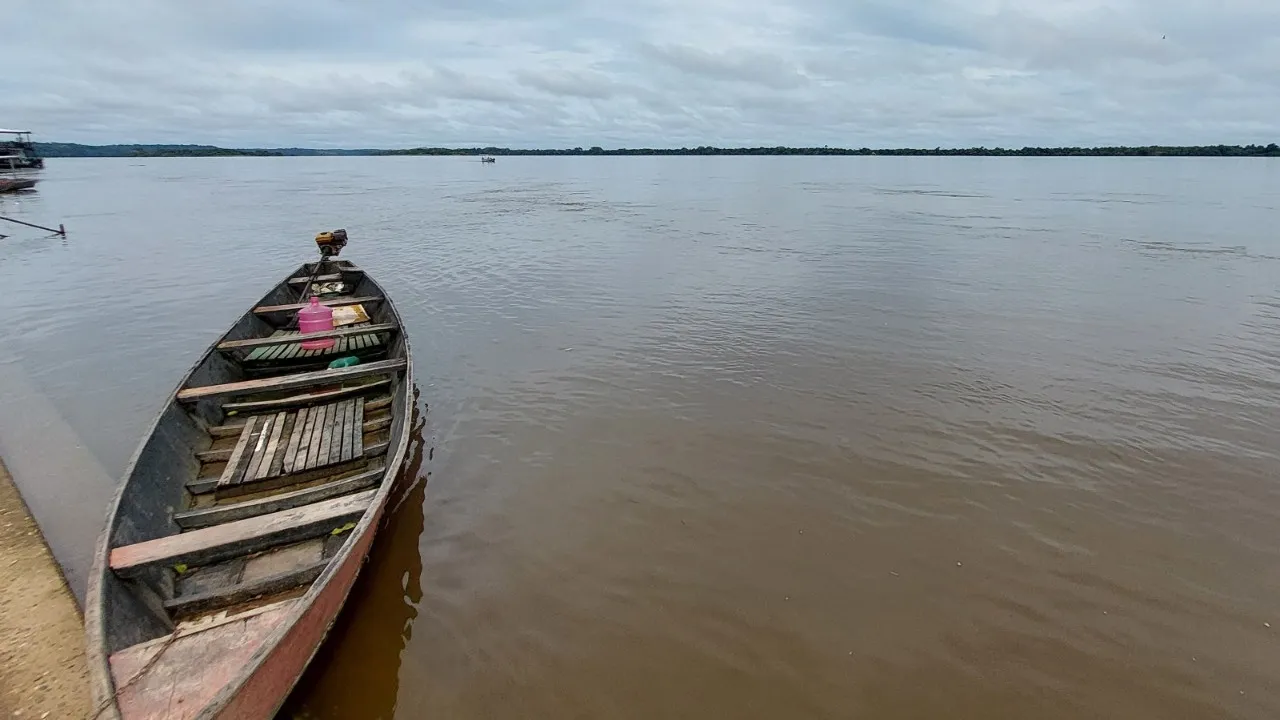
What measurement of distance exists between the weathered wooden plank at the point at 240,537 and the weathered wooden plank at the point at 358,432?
152 centimetres

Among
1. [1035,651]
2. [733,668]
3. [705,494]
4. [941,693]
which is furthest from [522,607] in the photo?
[1035,651]

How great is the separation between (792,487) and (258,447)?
261 inches

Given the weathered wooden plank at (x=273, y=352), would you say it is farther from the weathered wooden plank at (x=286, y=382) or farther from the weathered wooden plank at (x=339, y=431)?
the weathered wooden plank at (x=339, y=431)

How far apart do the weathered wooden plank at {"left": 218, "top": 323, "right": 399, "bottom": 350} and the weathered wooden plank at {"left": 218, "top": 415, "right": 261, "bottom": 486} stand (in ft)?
6.96

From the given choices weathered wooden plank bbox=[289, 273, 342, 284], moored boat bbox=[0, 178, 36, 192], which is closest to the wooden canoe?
weathered wooden plank bbox=[289, 273, 342, 284]

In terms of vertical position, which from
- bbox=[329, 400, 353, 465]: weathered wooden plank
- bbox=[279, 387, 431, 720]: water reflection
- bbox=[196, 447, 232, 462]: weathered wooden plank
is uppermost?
bbox=[329, 400, 353, 465]: weathered wooden plank

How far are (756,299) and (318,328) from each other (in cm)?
1058

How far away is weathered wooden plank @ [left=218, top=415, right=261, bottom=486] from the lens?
6773mm

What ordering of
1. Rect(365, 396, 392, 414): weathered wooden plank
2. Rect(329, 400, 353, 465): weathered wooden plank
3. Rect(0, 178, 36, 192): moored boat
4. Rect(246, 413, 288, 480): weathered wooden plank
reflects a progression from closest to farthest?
Rect(246, 413, 288, 480): weathered wooden plank, Rect(329, 400, 353, 465): weathered wooden plank, Rect(365, 396, 392, 414): weathered wooden plank, Rect(0, 178, 36, 192): moored boat

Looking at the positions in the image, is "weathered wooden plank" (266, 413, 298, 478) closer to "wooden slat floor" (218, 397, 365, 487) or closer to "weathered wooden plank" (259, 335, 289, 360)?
"wooden slat floor" (218, 397, 365, 487)

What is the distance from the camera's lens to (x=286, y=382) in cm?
821

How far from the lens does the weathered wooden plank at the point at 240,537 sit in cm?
479

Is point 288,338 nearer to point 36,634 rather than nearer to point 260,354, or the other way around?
point 260,354

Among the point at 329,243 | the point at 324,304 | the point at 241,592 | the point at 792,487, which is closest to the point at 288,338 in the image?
the point at 324,304
